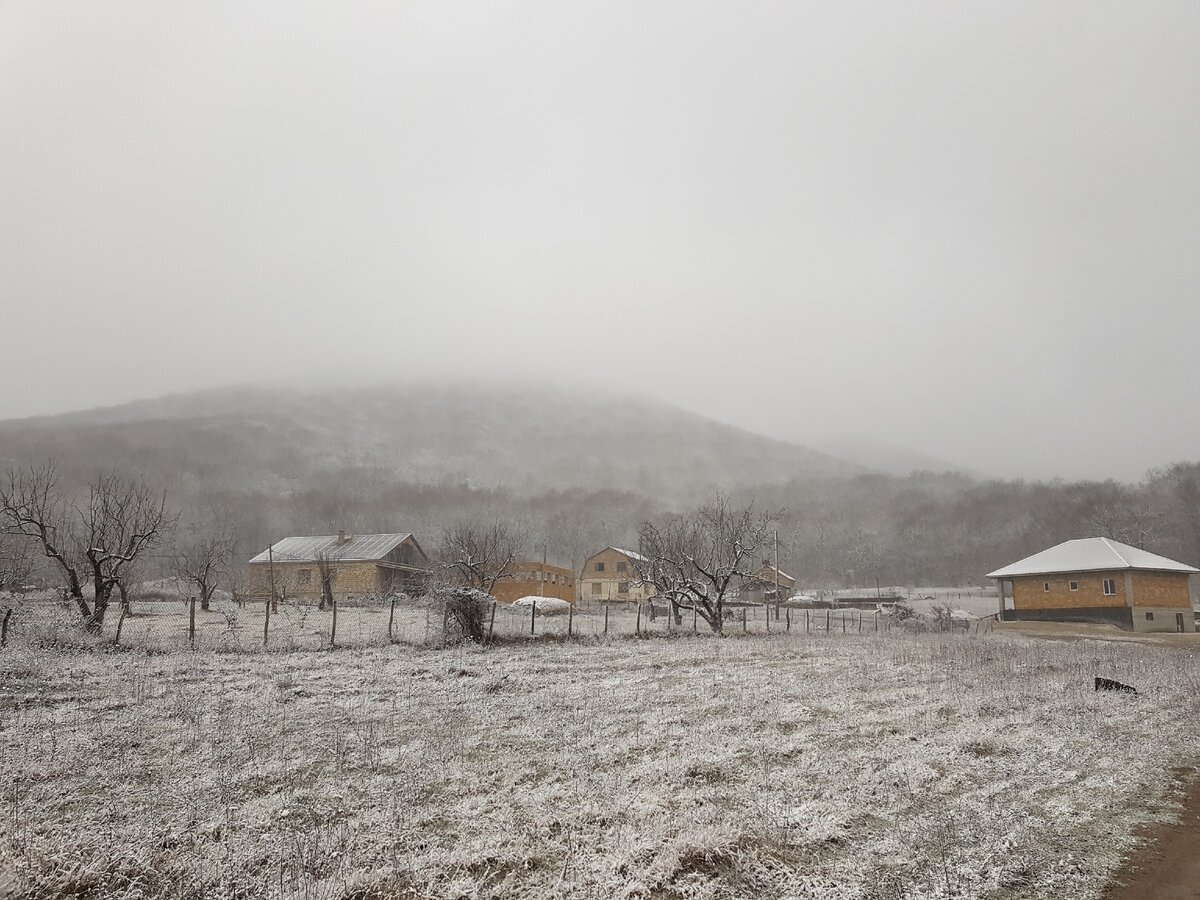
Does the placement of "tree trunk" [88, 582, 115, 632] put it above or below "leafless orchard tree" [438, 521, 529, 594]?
below

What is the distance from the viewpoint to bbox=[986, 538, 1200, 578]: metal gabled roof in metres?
49.1

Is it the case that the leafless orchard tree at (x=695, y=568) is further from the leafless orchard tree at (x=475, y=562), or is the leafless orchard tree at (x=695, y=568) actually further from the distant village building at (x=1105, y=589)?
the distant village building at (x=1105, y=589)

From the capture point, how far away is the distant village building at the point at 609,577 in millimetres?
81531

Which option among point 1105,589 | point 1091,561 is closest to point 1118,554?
point 1091,561

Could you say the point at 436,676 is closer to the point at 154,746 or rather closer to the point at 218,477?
the point at 154,746

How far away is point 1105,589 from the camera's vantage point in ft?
161

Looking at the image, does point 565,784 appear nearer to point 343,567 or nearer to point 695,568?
point 695,568

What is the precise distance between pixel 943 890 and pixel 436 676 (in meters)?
14.2

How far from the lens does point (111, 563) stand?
28.5 m

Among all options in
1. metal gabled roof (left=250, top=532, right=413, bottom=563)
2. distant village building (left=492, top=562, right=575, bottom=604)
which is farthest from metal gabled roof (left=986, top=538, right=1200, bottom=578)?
metal gabled roof (left=250, top=532, right=413, bottom=563)

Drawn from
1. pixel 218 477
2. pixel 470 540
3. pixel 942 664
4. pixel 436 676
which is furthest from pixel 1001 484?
pixel 218 477

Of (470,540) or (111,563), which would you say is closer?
(111,563)

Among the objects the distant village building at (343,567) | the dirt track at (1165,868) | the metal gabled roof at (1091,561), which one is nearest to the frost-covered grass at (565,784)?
the dirt track at (1165,868)

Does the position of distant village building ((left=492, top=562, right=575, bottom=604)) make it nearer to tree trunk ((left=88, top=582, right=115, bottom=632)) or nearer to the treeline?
tree trunk ((left=88, top=582, right=115, bottom=632))
